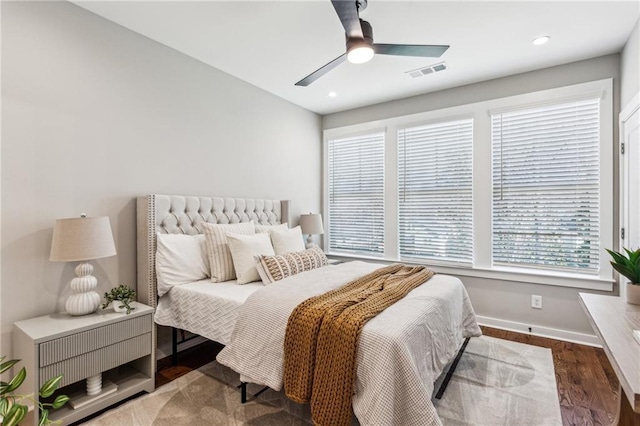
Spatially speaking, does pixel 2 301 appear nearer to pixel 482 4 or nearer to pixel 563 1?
pixel 482 4

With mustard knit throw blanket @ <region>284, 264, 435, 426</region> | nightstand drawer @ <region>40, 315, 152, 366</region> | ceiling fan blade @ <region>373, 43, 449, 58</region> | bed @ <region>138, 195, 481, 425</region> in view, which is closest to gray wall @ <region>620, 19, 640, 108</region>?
ceiling fan blade @ <region>373, 43, 449, 58</region>

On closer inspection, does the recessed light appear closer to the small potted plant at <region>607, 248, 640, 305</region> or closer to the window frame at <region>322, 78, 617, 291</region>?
the window frame at <region>322, 78, 617, 291</region>

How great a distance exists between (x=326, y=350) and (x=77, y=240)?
1.73 metres

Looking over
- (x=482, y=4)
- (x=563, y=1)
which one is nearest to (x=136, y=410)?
(x=482, y=4)

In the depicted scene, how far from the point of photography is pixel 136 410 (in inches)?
82.8

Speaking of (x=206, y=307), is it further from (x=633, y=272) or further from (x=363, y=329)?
(x=633, y=272)

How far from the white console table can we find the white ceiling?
210 centimetres

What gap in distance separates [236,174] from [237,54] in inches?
48.8

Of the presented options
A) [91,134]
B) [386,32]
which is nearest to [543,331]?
[386,32]

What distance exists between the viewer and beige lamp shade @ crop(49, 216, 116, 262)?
203 centimetres

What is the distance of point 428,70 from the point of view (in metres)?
3.38

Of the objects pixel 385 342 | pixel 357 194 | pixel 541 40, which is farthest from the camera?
pixel 357 194

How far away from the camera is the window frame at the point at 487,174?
9.99 feet

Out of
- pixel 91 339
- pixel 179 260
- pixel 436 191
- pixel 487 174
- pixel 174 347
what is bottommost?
pixel 174 347
